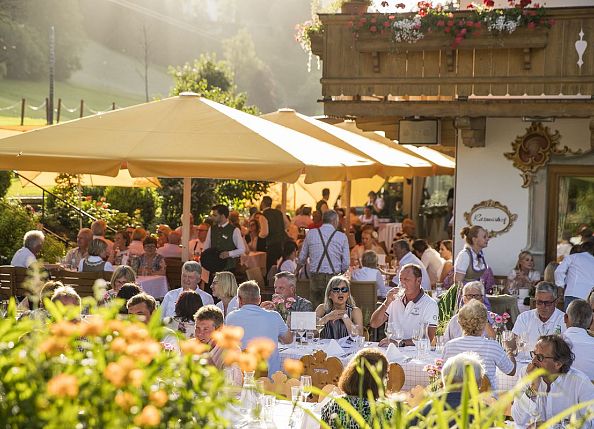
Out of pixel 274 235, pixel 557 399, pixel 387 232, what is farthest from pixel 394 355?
pixel 387 232

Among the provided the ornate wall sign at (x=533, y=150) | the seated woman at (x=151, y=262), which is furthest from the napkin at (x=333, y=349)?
the ornate wall sign at (x=533, y=150)

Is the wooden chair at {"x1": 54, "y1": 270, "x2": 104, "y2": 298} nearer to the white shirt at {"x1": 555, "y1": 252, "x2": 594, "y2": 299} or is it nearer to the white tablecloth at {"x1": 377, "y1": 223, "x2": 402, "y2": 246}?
the white shirt at {"x1": 555, "y1": 252, "x2": 594, "y2": 299}

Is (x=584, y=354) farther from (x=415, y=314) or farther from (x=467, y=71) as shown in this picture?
(x=467, y=71)

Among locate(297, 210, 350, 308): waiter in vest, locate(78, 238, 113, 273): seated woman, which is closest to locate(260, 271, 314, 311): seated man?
locate(297, 210, 350, 308): waiter in vest

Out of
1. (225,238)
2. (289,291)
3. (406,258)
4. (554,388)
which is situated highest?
(225,238)

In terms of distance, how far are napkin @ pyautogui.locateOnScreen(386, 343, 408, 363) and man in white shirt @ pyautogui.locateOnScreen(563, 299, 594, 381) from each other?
125 cm

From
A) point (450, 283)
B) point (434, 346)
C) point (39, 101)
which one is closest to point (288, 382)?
point (434, 346)

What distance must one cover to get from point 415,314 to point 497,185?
525 cm

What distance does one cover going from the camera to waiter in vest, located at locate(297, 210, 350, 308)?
40.0 ft

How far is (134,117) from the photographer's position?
1161 centimetres

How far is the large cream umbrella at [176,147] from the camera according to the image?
34.1ft

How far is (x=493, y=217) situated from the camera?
1417cm

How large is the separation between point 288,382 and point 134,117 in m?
5.50

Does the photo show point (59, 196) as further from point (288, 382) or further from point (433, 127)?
point (288, 382)
